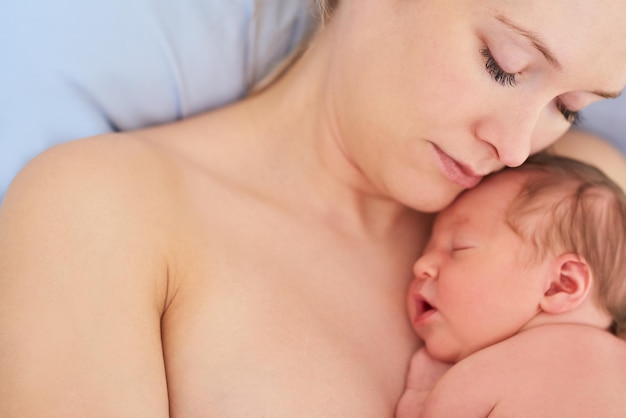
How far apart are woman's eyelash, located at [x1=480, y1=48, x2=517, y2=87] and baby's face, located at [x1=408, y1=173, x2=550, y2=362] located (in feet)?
0.83

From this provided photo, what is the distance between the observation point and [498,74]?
3.70 ft

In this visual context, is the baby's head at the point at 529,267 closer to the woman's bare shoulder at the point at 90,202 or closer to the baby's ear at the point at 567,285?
the baby's ear at the point at 567,285

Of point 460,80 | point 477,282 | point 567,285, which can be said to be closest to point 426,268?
point 477,282

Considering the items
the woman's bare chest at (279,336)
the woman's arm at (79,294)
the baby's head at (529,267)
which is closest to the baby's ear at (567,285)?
the baby's head at (529,267)

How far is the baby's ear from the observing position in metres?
1.20

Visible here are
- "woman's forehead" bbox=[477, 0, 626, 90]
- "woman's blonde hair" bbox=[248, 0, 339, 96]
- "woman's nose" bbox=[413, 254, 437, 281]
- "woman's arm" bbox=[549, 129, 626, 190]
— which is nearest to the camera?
"woman's forehead" bbox=[477, 0, 626, 90]

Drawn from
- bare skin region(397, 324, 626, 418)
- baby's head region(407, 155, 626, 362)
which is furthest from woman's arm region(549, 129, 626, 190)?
bare skin region(397, 324, 626, 418)

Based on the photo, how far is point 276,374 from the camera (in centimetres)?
109

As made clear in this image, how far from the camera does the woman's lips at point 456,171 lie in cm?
124

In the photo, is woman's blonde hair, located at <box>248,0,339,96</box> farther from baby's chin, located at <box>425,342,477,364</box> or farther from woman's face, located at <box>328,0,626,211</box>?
baby's chin, located at <box>425,342,477,364</box>

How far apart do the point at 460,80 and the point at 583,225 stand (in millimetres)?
336

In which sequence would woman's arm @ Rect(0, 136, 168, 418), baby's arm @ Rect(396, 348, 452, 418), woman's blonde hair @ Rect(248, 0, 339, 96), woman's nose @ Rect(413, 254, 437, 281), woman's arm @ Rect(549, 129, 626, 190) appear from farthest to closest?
woman's arm @ Rect(549, 129, 626, 190) < woman's blonde hair @ Rect(248, 0, 339, 96) < woman's nose @ Rect(413, 254, 437, 281) < baby's arm @ Rect(396, 348, 452, 418) < woman's arm @ Rect(0, 136, 168, 418)

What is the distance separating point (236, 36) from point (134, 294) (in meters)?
0.69

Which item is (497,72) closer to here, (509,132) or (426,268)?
(509,132)
